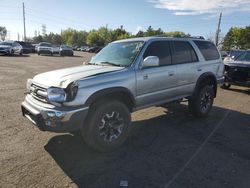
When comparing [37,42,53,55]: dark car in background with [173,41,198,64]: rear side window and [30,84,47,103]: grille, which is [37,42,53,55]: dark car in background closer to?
[173,41,198,64]: rear side window

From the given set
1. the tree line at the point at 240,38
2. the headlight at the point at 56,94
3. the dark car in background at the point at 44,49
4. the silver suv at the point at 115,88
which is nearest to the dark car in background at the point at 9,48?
the dark car in background at the point at 44,49

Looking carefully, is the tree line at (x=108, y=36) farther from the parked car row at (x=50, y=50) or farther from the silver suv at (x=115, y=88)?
the silver suv at (x=115, y=88)

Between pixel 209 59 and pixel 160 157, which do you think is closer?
pixel 160 157

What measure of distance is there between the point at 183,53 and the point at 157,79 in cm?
129

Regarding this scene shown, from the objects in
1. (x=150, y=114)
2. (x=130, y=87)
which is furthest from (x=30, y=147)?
(x=150, y=114)

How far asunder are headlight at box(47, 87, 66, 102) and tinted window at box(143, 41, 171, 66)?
6.33 ft

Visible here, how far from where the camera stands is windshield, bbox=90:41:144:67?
5305 mm

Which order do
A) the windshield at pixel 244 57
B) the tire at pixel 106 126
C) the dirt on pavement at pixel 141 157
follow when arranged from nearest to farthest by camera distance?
the dirt on pavement at pixel 141 157 < the tire at pixel 106 126 < the windshield at pixel 244 57

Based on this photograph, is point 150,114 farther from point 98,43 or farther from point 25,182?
point 98,43

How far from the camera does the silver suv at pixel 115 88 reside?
4188mm

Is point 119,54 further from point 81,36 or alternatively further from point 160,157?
point 81,36

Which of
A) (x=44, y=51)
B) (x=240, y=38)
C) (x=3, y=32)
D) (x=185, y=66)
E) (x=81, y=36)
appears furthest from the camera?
(x=3, y=32)

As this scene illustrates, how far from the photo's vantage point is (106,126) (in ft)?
15.3

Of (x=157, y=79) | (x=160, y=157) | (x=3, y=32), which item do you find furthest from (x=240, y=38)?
(x=3, y=32)
